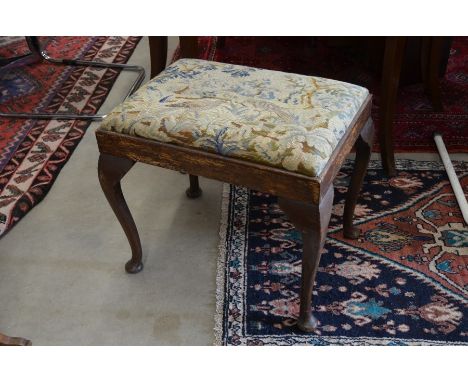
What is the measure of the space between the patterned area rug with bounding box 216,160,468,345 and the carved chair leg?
0.11 metres

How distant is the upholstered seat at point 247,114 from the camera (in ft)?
3.50

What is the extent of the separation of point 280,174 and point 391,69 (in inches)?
32.3

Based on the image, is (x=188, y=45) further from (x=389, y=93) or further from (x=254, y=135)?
(x=254, y=135)

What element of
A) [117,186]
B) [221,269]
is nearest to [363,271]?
[221,269]

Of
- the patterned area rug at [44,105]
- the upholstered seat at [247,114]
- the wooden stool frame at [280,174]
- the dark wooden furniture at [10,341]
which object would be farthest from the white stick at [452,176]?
the patterned area rug at [44,105]

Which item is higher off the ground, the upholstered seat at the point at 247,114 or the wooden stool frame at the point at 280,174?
the upholstered seat at the point at 247,114

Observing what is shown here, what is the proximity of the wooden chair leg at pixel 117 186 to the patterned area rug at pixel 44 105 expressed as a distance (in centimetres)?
53

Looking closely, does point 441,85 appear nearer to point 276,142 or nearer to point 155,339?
point 276,142

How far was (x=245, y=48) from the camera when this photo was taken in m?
2.92

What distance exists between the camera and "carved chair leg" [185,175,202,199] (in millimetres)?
1781

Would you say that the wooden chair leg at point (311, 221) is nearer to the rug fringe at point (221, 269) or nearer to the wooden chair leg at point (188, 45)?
the rug fringe at point (221, 269)
